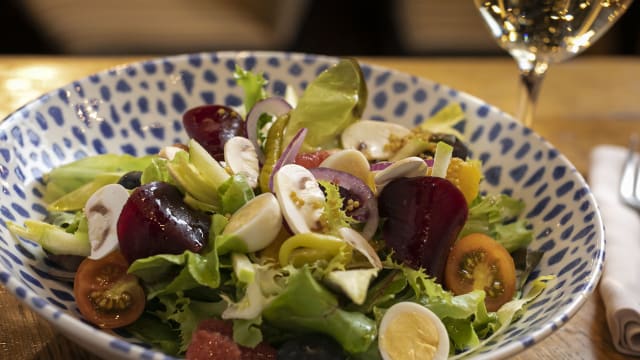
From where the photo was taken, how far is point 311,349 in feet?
2.31

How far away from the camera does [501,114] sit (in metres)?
1.16

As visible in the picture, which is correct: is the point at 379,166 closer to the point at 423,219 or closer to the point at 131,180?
the point at 423,219

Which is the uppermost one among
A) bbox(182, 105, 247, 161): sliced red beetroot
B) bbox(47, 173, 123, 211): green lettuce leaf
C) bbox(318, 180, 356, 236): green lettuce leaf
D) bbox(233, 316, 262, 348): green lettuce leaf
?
bbox(318, 180, 356, 236): green lettuce leaf

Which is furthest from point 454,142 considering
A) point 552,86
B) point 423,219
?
point 552,86

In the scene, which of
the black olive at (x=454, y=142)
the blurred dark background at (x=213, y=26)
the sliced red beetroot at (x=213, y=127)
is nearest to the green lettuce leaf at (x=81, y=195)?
the sliced red beetroot at (x=213, y=127)

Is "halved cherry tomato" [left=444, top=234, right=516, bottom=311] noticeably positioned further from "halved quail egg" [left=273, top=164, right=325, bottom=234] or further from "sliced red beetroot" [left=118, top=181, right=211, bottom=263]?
"sliced red beetroot" [left=118, top=181, right=211, bottom=263]

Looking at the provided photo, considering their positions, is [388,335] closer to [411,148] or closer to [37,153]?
[411,148]

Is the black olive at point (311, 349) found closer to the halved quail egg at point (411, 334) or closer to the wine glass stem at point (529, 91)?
the halved quail egg at point (411, 334)

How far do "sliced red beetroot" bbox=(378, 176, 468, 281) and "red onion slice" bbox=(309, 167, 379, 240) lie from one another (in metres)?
0.02

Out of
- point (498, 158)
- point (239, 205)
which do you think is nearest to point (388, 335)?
point (239, 205)

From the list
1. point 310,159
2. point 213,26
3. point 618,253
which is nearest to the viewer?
point 310,159

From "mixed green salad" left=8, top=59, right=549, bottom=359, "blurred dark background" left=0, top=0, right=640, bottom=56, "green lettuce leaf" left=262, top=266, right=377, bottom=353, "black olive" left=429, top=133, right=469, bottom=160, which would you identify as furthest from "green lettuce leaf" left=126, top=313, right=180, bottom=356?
"blurred dark background" left=0, top=0, right=640, bottom=56

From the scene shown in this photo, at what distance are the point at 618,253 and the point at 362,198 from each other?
0.44 meters

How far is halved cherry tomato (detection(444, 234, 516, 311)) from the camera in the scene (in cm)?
86
